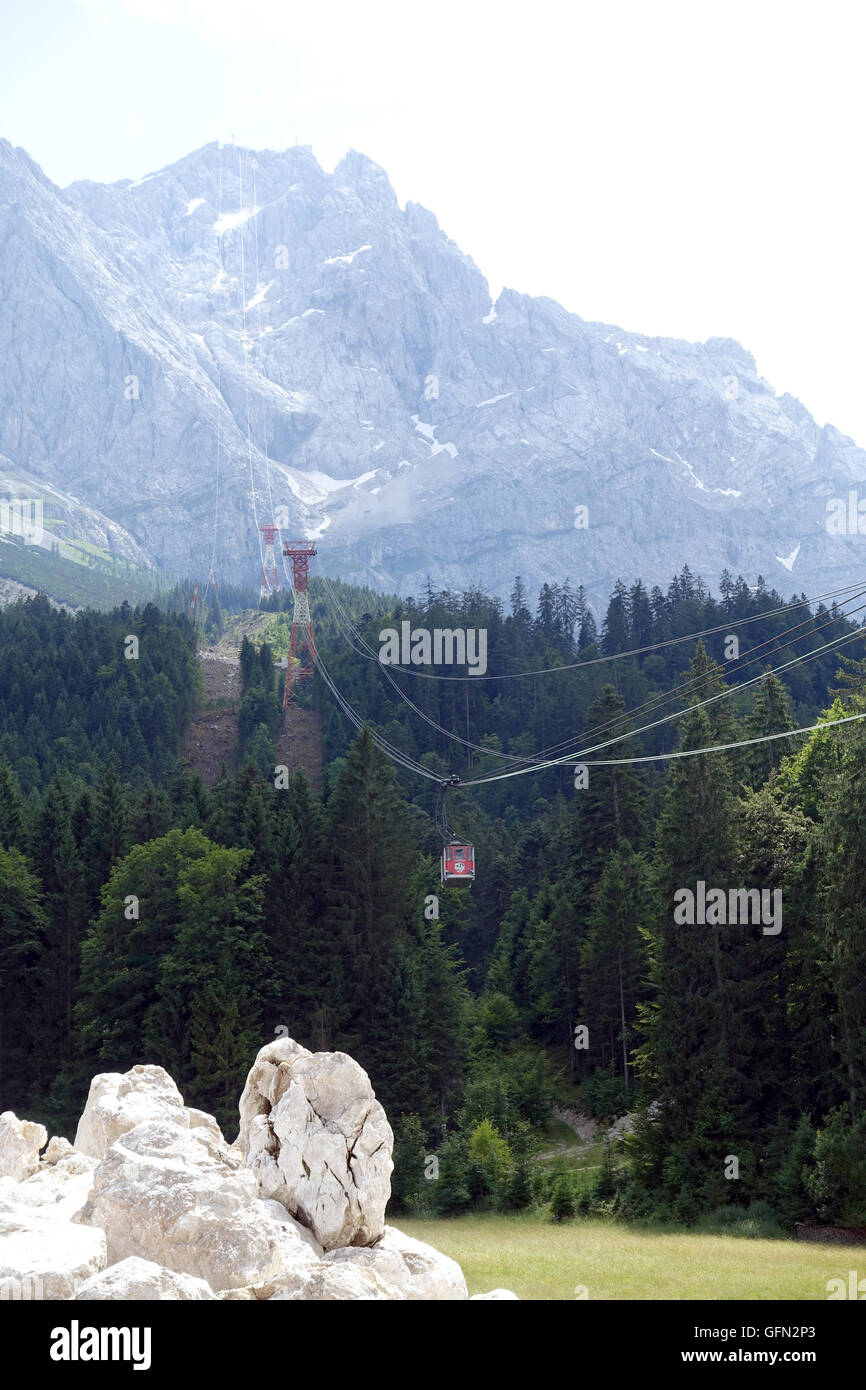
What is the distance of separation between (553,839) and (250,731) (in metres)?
40.3

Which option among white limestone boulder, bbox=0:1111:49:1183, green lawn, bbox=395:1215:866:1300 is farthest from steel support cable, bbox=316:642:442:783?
white limestone boulder, bbox=0:1111:49:1183

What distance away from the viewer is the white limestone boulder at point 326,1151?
17.0m

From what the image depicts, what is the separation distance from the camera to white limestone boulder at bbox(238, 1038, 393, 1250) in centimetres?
1695

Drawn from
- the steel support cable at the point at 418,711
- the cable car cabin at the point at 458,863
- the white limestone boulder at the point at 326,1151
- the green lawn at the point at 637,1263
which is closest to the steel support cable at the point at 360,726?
the steel support cable at the point at 418,711

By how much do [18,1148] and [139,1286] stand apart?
42.5 ft

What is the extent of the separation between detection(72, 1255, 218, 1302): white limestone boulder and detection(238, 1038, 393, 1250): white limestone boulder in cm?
526

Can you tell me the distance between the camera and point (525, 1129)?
50.2 m

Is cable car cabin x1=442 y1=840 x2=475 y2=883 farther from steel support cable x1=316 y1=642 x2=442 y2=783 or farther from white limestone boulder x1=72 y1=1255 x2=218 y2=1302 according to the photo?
steel support cable x1=316 y1=642 x2=442 y2=783

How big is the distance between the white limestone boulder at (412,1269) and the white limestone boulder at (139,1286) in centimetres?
335

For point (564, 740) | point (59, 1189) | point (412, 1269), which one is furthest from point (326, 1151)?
point (564, 740)

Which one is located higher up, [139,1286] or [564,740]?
[564,740]

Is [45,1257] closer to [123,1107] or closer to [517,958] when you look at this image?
[123,1107]

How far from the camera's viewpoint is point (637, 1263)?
26578 mm
